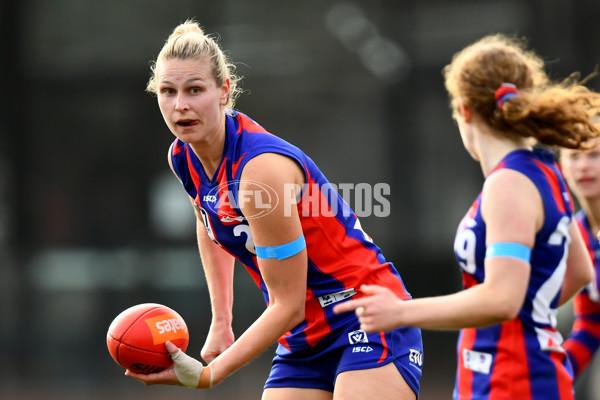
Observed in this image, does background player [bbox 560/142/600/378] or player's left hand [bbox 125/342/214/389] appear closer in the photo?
player's left hand [bbox 125/342/214/389]

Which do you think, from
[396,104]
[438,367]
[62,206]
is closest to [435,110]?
[396,104]

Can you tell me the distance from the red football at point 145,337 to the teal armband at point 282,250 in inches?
20.5

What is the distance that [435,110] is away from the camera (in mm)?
8547

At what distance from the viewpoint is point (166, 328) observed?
10.3ft

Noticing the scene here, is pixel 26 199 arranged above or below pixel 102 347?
above

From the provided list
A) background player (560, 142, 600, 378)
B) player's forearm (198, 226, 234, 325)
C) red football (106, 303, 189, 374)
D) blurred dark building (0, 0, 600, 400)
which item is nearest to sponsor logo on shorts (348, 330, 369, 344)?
red football (106, 303, 189, 374)

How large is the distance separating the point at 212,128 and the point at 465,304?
4.07 ft

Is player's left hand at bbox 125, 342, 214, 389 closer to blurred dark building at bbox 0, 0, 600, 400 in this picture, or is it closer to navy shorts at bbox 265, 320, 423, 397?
navy shorts at bbox 265, 320, 423, 397

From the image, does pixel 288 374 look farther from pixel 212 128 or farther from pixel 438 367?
pixel 438 367

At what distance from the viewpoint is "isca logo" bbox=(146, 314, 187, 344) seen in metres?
3.05

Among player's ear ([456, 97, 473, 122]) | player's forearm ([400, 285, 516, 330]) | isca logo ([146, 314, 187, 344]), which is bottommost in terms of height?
isca logo ([146, 314, 187, 344])

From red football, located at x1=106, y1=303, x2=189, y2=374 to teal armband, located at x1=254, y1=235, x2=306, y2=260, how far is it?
521 mm

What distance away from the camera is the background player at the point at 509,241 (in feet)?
7.55

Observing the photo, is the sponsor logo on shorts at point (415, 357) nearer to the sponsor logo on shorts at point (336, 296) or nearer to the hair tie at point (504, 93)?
the sponsor logo on shorts at point (336, 296)
